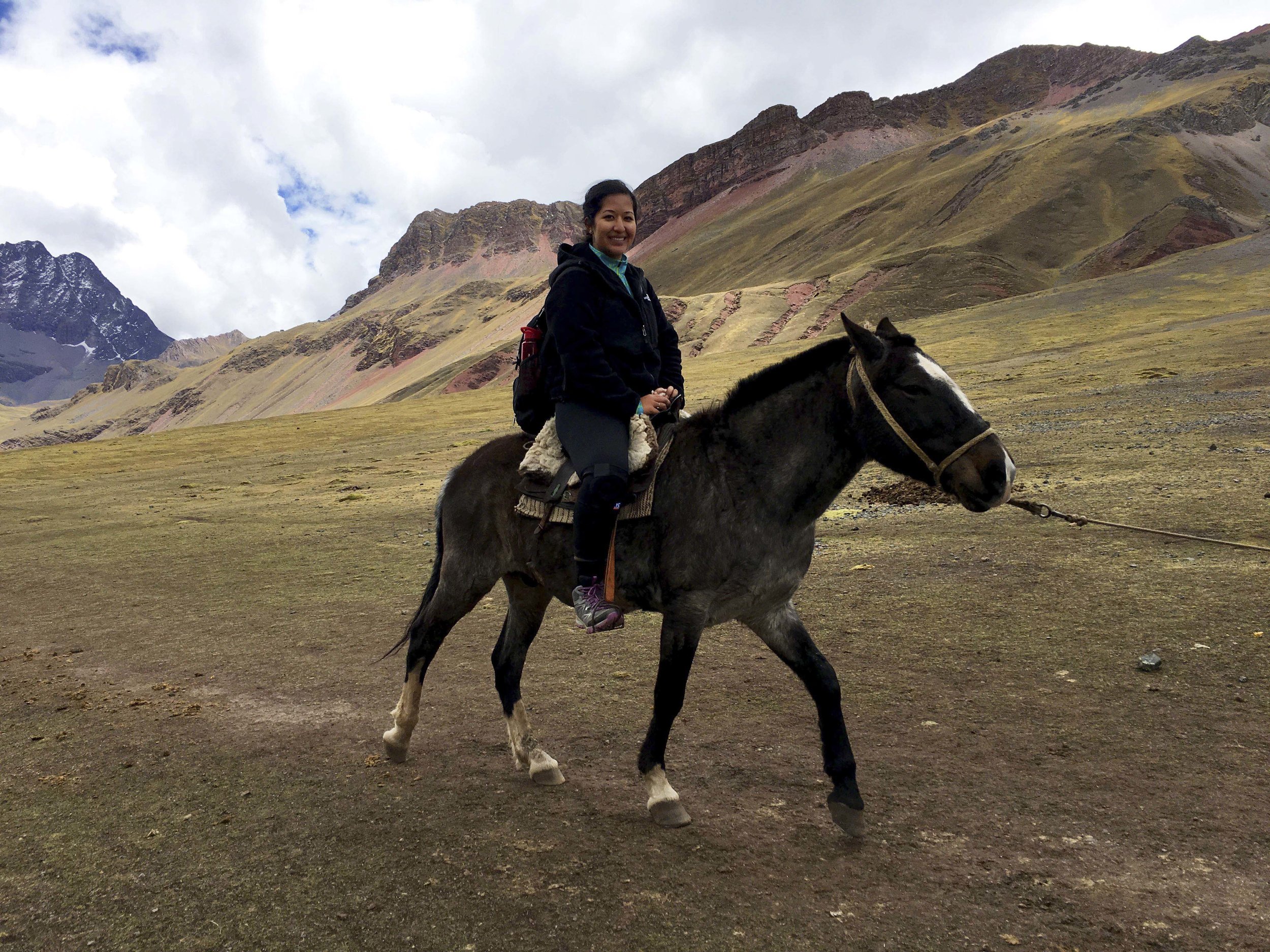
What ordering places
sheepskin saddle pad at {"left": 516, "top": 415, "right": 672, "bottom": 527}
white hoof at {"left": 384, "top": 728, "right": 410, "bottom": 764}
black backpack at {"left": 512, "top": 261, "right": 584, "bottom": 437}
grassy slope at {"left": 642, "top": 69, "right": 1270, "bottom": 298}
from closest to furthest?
sheepskin saddle pad at {"left": 516, "top": 415, "right": 672, "bottom": 527} → black backpack at {"left": 512, "top": 261, "right": 584, "bottom": 437} → white hoof at {"left": 384, "top": 728, "right": 410, "bottom": 764} → grassy slope at {"left": 642, "top": 69, "right": 1270, "bottom": 298}

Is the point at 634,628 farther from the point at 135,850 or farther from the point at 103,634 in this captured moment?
the point at 103,634

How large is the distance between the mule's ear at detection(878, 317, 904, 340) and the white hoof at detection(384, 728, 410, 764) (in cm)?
375

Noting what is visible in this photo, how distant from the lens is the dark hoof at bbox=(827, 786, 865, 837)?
371cm

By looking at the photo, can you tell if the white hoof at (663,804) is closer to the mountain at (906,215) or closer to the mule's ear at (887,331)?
the mule's ear at (887,331)

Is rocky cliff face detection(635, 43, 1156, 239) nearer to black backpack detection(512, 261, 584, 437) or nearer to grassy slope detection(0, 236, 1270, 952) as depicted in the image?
grassy slope detection(0, 236, 1270, 952)

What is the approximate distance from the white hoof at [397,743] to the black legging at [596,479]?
179cm

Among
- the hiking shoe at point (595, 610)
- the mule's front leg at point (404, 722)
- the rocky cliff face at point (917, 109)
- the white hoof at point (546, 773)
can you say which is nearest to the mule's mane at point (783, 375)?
the hiking shoe at point (595, 610)

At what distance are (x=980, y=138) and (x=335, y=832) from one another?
144080 millimetres

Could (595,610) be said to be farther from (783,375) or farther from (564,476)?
(783,375)

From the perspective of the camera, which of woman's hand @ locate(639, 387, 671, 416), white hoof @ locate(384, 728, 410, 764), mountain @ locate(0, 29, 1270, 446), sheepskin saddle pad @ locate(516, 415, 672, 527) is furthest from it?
mountain @ locate(0, 29, 1270, 446)

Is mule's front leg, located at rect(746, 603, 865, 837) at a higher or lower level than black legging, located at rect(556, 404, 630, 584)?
lower

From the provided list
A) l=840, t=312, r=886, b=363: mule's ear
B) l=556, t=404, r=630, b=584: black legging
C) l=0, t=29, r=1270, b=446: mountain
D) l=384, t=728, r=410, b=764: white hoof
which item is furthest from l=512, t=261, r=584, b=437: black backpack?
l=0, t=29, r=1270, b=446: mountain

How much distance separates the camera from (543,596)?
5.04 m

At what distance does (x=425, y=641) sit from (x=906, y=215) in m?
109
